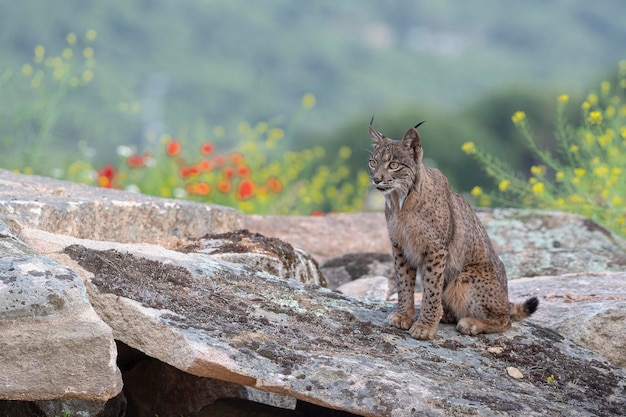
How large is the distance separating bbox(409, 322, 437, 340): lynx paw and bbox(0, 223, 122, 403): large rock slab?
2.13 metres

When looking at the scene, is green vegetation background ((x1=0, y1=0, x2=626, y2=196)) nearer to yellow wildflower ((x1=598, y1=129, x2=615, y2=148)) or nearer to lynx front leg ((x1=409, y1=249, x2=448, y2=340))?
yellow wildflower ((x1=598, y1=129, x2=615, y2=148))

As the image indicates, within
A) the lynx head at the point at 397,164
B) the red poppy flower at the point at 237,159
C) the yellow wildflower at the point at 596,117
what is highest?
the yellow wildflower at the point at 596,117

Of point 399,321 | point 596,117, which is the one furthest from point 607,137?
point 399,321

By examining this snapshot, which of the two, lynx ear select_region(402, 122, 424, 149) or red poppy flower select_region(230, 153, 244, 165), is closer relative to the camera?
lynx ear select_region(402, 122, 424, 149)

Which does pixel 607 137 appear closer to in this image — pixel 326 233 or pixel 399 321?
pixel 326 233

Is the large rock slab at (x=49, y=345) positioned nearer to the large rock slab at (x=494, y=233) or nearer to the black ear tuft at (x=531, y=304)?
the black ear tuft at (x=531, y=304)

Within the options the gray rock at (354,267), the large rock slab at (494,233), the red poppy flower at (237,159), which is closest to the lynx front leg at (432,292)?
the gray rock at (354,267)

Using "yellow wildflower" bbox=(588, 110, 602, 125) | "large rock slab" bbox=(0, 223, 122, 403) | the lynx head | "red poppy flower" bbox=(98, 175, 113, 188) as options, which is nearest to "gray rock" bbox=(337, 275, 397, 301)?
the lynx head

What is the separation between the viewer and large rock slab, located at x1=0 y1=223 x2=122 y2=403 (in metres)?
4.70

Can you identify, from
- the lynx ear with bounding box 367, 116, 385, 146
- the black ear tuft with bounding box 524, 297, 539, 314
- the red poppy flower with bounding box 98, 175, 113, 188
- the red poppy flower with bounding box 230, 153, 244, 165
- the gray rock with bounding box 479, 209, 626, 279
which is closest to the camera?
the lynx ear with bounding box 367, 116, 385, 146

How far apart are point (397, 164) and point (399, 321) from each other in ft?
3.49

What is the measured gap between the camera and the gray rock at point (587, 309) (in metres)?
6.28

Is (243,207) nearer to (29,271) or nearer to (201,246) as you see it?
(201,246)

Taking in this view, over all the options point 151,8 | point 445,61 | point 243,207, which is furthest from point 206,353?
point 445,61
